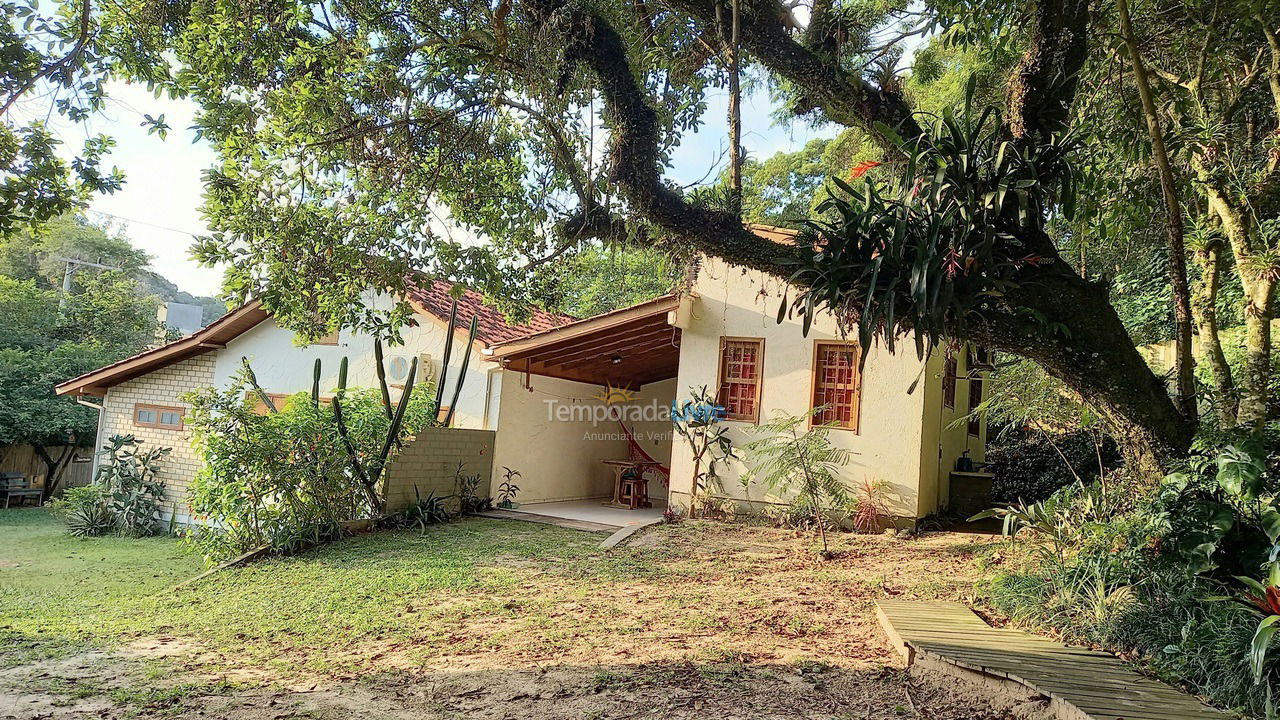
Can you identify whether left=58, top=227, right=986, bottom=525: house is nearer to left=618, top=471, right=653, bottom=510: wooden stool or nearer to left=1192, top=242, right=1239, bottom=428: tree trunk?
left=618, top=471, right=653, bottom=510: wooden stool

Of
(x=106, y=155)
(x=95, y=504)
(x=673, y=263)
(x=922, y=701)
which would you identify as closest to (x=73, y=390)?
(x=95, y=504)

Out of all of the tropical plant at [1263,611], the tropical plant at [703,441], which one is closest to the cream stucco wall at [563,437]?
the tropical plant at [703,441]

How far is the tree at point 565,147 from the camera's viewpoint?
438cm

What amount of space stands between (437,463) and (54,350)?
507 inches

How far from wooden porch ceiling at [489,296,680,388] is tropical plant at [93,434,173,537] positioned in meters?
6.56

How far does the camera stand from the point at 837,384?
8719 mm

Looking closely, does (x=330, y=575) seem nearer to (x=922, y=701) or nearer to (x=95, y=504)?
(x=922, y=701)

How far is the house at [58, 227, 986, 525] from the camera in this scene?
27.8 ft

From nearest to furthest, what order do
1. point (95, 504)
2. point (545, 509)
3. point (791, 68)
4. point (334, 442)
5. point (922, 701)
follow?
point (922, 701)
point (791, 68)
point (334, 442)
point (545, 509)
point (95, 504)

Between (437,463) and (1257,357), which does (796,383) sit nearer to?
(437,463)

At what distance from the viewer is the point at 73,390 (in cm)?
1249

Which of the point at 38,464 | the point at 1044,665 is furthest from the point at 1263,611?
the point at 38,464

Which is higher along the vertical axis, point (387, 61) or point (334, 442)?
point (387, 61)

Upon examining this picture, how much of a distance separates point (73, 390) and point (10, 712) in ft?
36.2
